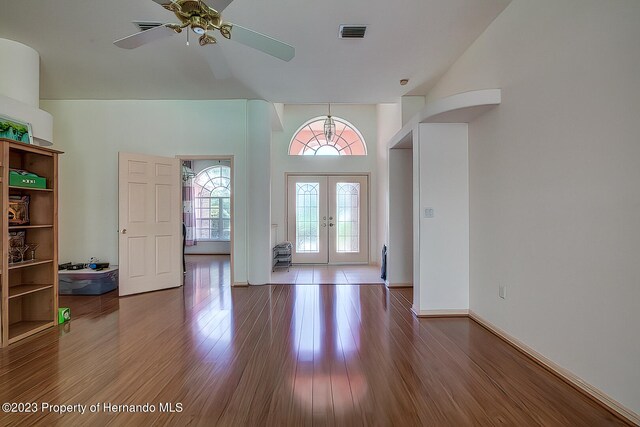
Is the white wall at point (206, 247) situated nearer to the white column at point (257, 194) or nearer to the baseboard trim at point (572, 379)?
the white column at point (257, 194)

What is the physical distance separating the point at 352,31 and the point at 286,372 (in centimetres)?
319

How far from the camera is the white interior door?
423cm

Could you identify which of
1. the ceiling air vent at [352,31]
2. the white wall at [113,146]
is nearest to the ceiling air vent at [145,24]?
the ceiling air vent at [352,31]

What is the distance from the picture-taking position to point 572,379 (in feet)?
6.48

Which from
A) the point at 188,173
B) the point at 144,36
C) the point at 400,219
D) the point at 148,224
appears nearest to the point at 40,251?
the point at 148,224

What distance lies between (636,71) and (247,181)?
14.4 feet

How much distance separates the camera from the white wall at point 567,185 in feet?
5.42

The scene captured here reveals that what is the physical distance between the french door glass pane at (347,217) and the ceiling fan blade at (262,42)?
469cm

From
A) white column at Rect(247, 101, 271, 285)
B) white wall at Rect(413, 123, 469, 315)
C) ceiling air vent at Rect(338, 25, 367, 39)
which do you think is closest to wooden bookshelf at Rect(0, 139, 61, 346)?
white column at Rect(247, 101, 271, 285)

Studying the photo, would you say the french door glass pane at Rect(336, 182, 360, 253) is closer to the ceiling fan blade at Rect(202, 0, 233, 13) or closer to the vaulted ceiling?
the vaulted ceiling

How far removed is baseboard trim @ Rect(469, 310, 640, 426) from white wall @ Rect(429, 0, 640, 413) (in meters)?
0.04

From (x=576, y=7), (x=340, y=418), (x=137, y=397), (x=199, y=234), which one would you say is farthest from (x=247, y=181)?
(x=199, y=234)

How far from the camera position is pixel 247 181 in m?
4.82

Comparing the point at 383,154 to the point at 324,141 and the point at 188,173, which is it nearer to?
the point at 324,141
